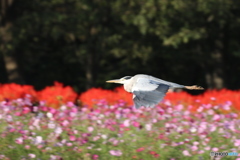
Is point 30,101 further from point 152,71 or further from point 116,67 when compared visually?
point 152,71

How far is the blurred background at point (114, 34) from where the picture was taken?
13.3 m

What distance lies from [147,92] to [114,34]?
9660mm

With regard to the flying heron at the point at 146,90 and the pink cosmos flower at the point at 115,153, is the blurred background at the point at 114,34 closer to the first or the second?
the flying heron at the point at 146,90

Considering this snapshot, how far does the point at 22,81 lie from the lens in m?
Result: 14.4

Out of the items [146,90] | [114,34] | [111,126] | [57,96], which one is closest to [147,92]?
[146,90]

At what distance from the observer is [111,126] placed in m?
6.36

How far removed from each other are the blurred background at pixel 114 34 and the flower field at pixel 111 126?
5448 millimetres

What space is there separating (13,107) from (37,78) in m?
13.5

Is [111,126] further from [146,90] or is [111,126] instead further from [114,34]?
[114,34]

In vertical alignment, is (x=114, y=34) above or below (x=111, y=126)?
above

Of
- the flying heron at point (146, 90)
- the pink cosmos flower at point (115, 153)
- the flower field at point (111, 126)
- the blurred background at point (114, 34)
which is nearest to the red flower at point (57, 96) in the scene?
the flower field at point (111, 126)

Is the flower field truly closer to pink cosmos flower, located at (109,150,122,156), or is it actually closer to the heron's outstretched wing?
pink cosmos flower, located at (109,150,122,156)

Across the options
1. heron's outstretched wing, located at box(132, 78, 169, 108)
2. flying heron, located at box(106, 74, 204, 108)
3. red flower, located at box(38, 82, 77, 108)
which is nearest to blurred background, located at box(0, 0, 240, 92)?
red flower, located at box(38, 82, 77, 108)

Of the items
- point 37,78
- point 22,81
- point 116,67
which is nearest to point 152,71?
point 116,67
